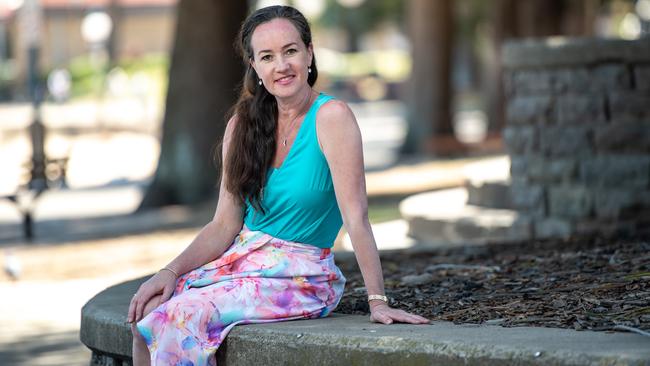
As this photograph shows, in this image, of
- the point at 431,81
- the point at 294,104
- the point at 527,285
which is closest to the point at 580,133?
the point at 527,285

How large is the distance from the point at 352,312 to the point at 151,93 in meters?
37.6

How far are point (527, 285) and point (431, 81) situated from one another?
18758 mm

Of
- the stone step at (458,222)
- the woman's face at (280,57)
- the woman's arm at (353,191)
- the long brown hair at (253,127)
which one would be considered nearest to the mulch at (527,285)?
the woman's arm at (353,191)

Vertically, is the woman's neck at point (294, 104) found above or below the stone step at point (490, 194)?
above

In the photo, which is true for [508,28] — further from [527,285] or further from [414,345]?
[414,345]

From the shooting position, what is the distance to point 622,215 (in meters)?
9.93

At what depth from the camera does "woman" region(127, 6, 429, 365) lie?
16.0 ft

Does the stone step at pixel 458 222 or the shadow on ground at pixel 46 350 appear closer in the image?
the shadow on ground at pixel 46 350

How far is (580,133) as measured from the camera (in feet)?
33.2

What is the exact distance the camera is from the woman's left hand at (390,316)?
4.83 metres

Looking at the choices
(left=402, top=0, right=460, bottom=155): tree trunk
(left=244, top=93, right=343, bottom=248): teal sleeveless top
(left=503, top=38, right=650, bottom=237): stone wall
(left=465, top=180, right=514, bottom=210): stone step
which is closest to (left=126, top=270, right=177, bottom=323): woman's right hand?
(left=244, top=93, right=343, bottom=248): teal sleeveless top

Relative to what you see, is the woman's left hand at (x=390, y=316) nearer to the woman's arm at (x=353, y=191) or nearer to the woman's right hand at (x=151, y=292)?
the woman's arm at (x=353, y=191)

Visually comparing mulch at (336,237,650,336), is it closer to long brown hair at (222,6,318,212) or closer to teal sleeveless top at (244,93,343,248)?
teal sleeveless top at (244,93,343,248)

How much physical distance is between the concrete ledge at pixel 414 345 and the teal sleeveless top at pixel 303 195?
1.09ft
